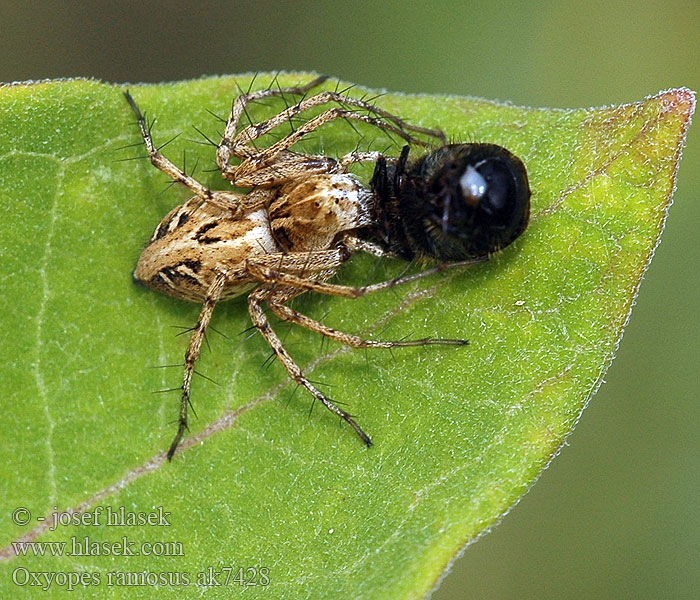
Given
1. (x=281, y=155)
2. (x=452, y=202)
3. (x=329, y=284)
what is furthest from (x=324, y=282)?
(x=452, y=202)

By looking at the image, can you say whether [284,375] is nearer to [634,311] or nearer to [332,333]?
[332,333]

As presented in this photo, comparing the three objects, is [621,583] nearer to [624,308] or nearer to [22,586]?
[624,308]

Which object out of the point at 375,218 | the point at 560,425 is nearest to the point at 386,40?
the point at 375,218

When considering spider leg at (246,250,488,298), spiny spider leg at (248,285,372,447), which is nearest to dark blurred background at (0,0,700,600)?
spider leg at (246,250,488,298)

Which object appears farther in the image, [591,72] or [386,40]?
[386,40]

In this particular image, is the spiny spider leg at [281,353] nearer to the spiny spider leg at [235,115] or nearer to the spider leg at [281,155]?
the spider leg at [281,155]
